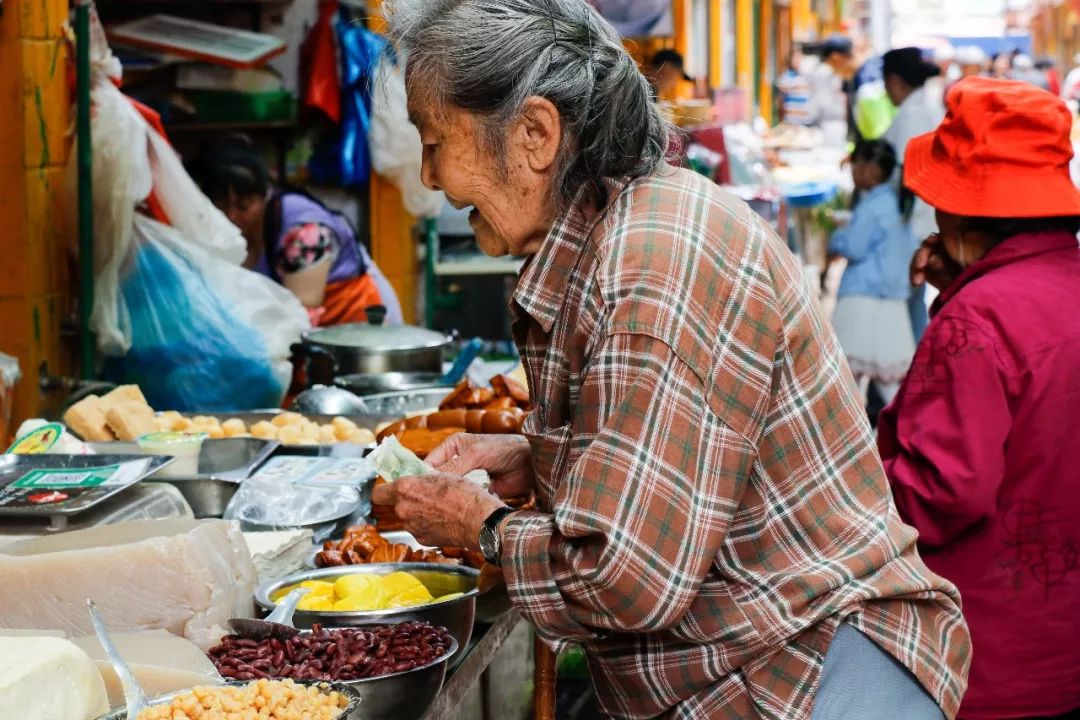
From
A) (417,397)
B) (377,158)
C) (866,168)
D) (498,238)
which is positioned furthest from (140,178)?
(866,168)

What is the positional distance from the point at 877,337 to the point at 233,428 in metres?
4.96

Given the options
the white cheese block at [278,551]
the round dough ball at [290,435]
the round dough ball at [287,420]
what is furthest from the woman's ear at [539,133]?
the round dough ball at [287,420]

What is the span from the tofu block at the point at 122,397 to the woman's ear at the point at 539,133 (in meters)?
2.29

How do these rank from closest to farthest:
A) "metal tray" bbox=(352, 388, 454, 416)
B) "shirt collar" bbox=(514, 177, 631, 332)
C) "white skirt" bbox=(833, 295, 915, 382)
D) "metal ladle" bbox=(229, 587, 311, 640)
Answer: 1. "shirt collar" bbox=(514, 177, 631, 332)
2. "metal ladle" bbox=(229, 587, 311, 640)
3. "metal tray" bbox=(352, 388, 454, 416)
4. "white skirt" bbox=(833, 295, 915, 382)

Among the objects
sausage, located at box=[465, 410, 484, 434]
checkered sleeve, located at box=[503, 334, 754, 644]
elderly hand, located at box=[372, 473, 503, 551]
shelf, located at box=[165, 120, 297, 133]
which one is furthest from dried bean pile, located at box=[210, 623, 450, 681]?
shelf, located at box=[165, 120, 297, 133]

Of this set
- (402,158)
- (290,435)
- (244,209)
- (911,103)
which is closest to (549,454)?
(290,435)

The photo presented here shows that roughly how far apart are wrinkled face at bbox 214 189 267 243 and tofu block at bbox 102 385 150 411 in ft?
7.20

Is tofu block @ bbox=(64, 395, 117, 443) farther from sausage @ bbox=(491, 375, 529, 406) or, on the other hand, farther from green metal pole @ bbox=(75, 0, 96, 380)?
sausage @ bbox=(491, 375, 529, 406)

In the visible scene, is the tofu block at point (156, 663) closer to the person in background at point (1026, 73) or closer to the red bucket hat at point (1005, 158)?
the red bucket hat at point (1005, 158)

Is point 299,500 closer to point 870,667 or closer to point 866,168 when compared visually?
point 870,667

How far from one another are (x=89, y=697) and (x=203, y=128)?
578 centimetres

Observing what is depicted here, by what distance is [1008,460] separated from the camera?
3002mm

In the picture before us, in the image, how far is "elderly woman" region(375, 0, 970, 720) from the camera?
183cm

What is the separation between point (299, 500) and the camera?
3289 millimetres
